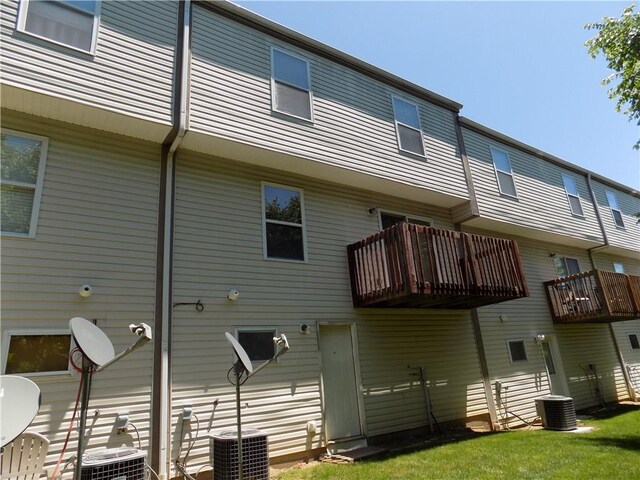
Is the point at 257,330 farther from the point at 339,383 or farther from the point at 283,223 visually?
the point at 283,223

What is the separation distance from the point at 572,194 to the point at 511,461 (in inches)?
433

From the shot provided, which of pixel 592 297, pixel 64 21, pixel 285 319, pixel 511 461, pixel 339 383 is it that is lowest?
pixel 511 461

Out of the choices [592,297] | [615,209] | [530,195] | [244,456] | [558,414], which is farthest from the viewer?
[615,209]

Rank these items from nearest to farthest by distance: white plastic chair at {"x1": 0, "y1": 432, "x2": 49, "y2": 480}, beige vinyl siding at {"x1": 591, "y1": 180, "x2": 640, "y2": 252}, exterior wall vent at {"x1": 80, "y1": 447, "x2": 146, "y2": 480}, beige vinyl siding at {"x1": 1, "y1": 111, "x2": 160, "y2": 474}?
exterior wall vent at {"x1": 80, "y1": 447, "x2": 146, "y2": 480}, white plastic chair at {"x1": 0, "y1": 432, "x2": 49, "y2": 480}, beige vinyl siding at {"x1": 1, "y1": 111, "x2": 160, "y2": 474}, beige vinyl siding at {"x1": 591, "y1": 180, "x2": 640, "y2": 252}

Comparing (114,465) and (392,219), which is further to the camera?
(392,219)

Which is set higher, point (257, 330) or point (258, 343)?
point (257, 330)

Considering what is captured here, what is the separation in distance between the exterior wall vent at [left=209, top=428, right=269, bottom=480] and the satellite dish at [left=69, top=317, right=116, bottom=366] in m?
1.91

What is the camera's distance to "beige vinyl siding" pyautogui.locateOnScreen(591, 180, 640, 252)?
14.4 metres

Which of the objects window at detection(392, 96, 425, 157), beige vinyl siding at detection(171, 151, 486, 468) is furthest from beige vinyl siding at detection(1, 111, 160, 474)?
window at detection(392, 96, 425, 157)

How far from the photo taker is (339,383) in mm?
7137

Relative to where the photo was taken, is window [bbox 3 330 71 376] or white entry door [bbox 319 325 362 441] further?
white entry door [bbox 319 325 362 441]

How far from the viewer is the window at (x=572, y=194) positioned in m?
13.3

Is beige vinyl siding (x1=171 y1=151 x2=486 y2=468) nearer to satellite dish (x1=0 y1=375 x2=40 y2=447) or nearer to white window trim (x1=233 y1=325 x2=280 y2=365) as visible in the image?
white window trim (x1=233 y1=325 x2=280 y2=365)

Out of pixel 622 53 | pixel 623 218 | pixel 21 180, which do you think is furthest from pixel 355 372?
pixel 623 218
